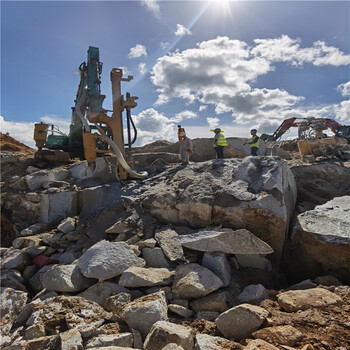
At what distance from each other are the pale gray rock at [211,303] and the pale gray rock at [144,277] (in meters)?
0.38

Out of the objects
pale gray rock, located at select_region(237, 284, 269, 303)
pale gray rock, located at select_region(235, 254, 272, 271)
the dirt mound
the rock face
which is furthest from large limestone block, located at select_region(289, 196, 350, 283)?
the dirt mound

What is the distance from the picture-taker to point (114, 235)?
3668 millimetres

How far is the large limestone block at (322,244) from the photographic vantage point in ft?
9.41

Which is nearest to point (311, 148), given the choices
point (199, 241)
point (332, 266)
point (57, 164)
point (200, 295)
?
point (332, 266)

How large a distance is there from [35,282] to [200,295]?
7.01ft

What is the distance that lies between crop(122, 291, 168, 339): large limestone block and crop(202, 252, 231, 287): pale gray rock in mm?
682

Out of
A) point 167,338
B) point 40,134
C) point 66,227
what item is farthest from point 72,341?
point 40,134

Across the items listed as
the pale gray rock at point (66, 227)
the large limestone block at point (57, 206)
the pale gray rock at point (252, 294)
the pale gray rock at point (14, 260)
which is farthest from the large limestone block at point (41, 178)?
the pale gray rock at point (252, 294)

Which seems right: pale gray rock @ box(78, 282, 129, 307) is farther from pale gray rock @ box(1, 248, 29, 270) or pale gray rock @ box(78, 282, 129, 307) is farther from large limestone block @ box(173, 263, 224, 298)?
pale gray rock @ box(1, 248, 29, 270)

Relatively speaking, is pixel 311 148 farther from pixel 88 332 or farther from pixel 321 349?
pixel 88 332

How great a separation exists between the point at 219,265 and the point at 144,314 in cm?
95

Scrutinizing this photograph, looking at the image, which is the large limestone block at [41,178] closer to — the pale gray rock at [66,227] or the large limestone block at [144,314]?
the pale gray rock at [66,227]

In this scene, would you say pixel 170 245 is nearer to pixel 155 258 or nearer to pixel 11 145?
pixel 155 258

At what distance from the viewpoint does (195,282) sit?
2.38 metres
